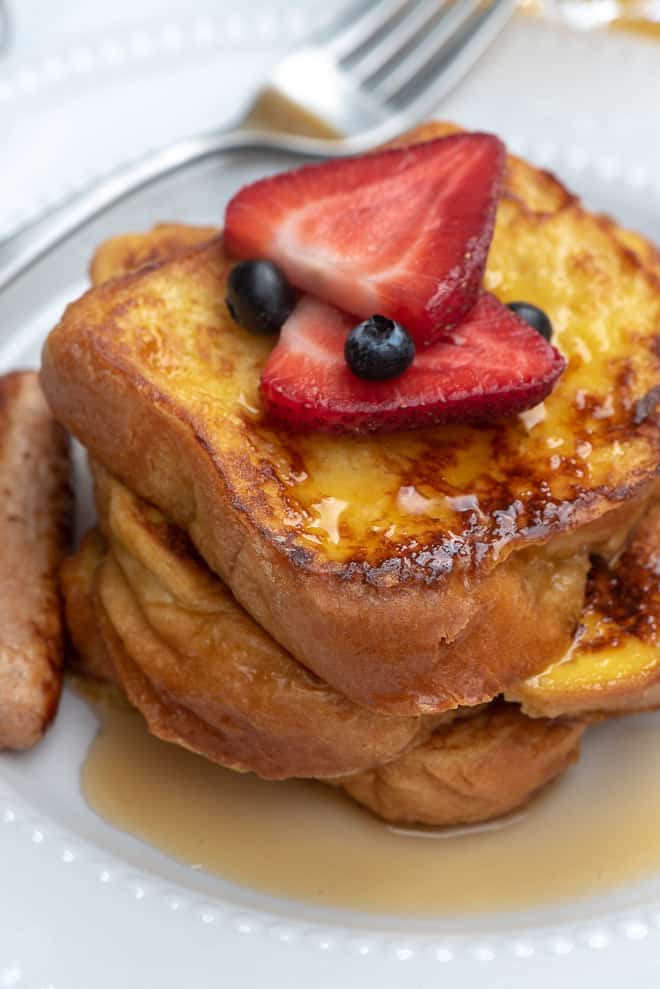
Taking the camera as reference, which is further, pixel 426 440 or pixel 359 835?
pixel 359 835

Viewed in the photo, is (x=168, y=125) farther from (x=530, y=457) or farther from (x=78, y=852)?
(x=78, y=852)

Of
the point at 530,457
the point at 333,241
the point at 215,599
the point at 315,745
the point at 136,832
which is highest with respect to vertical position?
the point at 333,241

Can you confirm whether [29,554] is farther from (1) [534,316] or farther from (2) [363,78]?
(2) [363,78]

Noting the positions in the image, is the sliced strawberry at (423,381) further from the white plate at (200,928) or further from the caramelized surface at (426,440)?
the white plate at (200,928)

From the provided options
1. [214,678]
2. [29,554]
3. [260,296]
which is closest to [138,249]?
[260,296]

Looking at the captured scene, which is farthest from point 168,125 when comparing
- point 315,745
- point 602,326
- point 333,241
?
point 315,745
